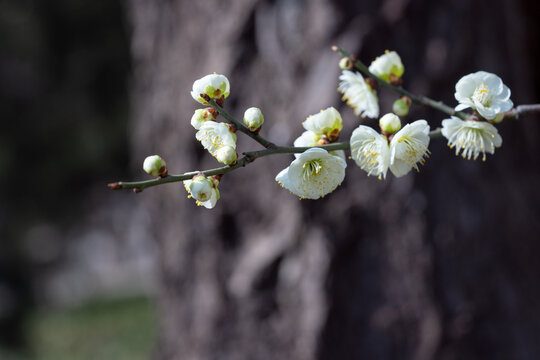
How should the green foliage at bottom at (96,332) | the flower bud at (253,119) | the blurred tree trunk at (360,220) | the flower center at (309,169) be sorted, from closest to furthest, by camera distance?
the flower bud at (253,119), the flower center at (309,169), the blurred tree trunk at (360,220), the green foliage at bottom at (96,332)

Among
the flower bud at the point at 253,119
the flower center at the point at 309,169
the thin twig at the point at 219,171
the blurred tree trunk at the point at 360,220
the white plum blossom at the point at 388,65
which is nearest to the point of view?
the thin twig at the point at 219,171

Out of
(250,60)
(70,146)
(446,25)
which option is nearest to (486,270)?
(446,25)

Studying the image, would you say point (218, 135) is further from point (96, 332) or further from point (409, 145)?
point (96, 332)

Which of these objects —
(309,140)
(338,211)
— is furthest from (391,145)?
(338,211)

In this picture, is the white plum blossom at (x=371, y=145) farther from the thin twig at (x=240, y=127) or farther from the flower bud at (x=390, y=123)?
the thin twig at (x=240, y=127)

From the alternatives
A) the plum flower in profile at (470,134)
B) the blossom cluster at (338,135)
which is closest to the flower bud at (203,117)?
the blossom cluster at (338,135)

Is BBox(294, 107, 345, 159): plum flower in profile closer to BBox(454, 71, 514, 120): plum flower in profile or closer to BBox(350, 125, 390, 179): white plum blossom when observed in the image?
BBox(350, 125, 390, 179): white plum blossom

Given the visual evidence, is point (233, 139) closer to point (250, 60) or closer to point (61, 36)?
point (250, 60)
